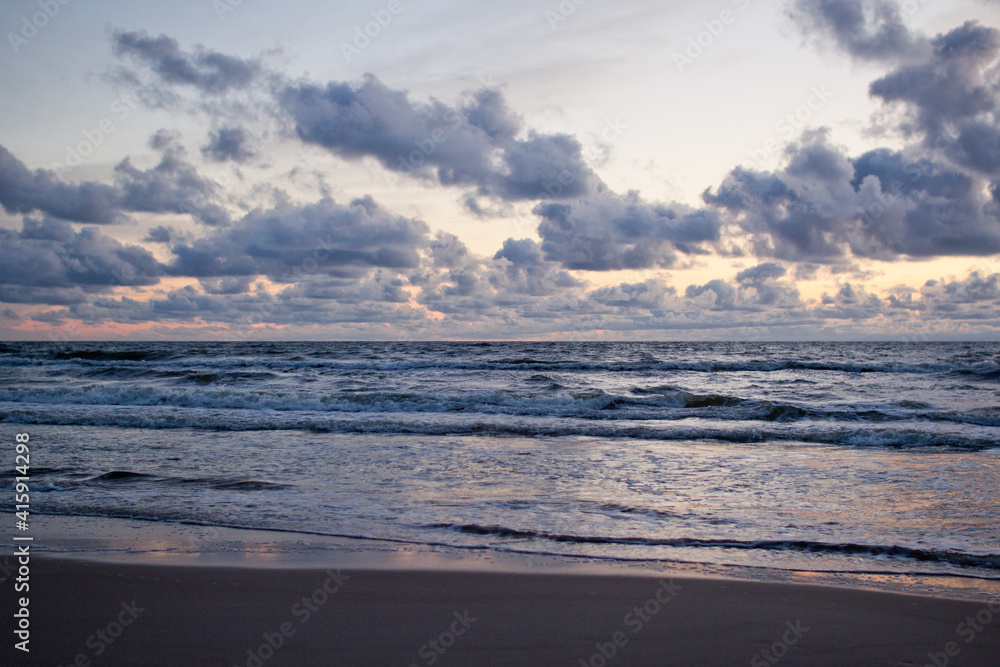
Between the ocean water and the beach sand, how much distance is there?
983 mm

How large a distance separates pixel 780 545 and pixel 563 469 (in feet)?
15.1

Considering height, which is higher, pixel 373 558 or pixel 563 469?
pixel 373 558

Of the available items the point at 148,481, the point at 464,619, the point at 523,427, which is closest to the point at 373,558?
the point at 464,619

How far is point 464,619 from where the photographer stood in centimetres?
452

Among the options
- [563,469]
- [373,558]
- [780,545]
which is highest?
[373,558]

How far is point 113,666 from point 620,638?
347 centimetres

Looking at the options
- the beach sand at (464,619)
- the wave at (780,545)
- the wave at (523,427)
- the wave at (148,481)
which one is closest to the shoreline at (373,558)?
the beach sand at (464,619)

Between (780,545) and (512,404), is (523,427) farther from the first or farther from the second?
(780,545)

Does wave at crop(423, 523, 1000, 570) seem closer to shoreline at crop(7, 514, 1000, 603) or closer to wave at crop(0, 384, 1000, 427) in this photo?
shoreline at crop(7, 514, 1000, 603)

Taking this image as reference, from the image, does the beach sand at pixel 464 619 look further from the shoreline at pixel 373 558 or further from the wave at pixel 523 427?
the wave at pixel 523 427

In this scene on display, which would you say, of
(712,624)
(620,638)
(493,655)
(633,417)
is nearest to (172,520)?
(493,655)

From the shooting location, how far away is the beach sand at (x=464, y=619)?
3988 millimetres

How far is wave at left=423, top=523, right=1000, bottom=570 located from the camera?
5996mm

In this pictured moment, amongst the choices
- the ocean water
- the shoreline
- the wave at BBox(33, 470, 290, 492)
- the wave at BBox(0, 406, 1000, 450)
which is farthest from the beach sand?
the wave at BBox(0, 406, 1000, 450)
